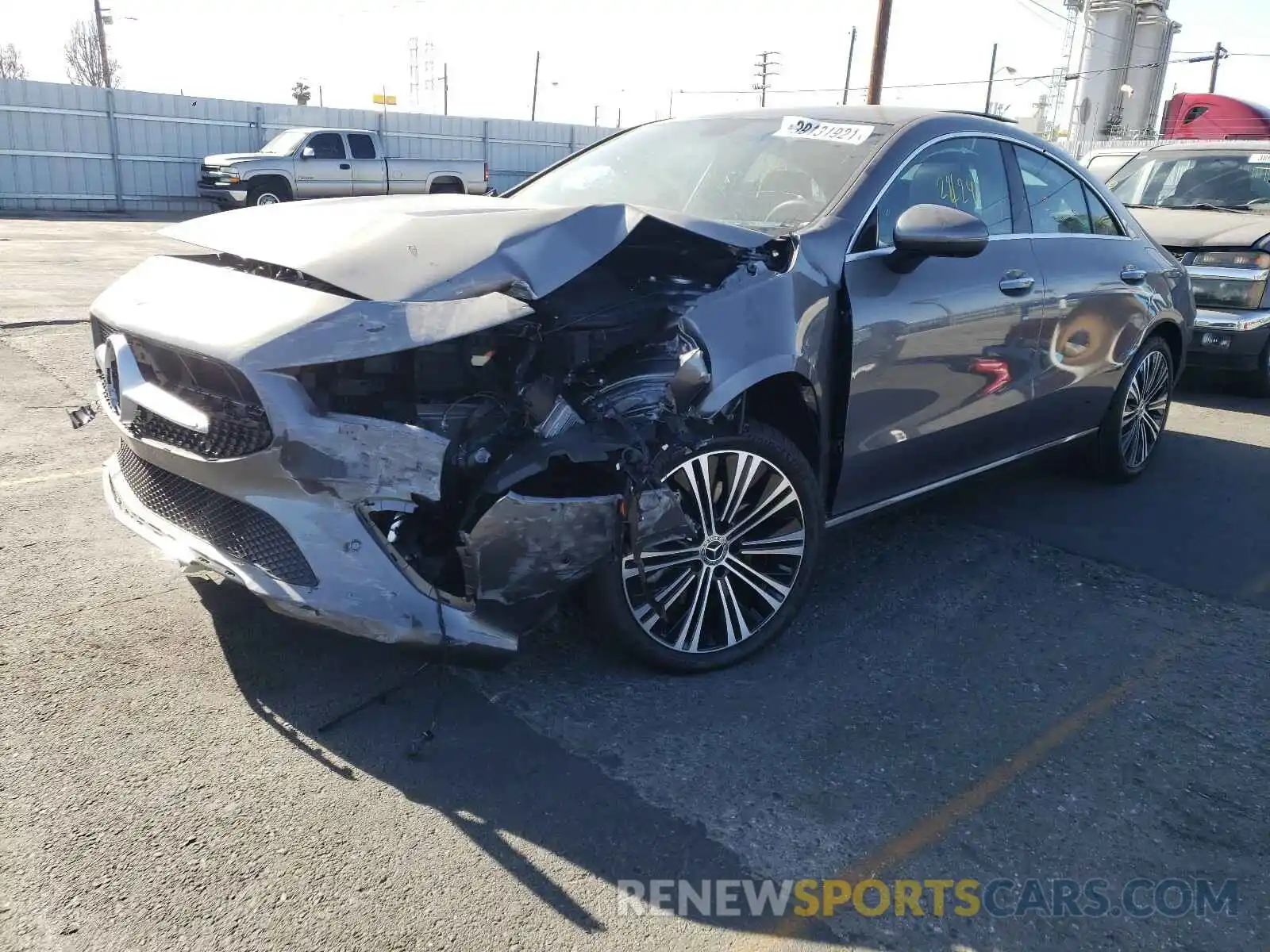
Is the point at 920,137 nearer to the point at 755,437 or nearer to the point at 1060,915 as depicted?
the point at 755,437

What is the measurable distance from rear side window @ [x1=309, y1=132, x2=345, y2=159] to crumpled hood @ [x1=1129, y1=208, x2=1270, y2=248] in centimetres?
1815

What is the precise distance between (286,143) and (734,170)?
2095 centimetres

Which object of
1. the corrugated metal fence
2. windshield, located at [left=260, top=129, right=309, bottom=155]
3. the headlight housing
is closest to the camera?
the headlight housing

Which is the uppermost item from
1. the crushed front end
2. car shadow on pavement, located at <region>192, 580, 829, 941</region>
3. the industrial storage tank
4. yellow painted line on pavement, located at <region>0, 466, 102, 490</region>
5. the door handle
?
the industrial storage tank

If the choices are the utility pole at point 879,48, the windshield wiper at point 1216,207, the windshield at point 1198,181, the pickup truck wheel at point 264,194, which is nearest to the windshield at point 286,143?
the pickup truck wheel at point 264,194

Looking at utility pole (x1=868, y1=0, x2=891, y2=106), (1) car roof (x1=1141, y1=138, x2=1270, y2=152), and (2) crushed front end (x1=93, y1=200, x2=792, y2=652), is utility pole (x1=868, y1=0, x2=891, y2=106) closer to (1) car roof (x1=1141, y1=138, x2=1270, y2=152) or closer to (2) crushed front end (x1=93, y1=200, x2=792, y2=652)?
(1) car roof (x1=1141, y1=138, x2=1270, y2=152)

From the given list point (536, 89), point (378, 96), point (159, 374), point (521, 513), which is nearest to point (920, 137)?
point (521, 513)

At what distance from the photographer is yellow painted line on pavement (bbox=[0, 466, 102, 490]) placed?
4.75m

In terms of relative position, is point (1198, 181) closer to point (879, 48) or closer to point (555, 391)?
point (555, 391)

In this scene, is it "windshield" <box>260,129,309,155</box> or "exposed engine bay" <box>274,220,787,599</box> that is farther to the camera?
"windshield" <box>260,129,309,155</box>

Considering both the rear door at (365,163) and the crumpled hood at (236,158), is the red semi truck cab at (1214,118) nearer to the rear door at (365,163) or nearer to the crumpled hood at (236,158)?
the rear door at (365,163)

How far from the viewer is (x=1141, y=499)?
5.54m

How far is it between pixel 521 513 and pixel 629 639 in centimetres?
66

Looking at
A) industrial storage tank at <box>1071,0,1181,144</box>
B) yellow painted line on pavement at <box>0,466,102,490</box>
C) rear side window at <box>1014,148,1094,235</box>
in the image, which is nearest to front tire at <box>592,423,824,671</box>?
rear side window at <box>1014,148,1094,235</box>
